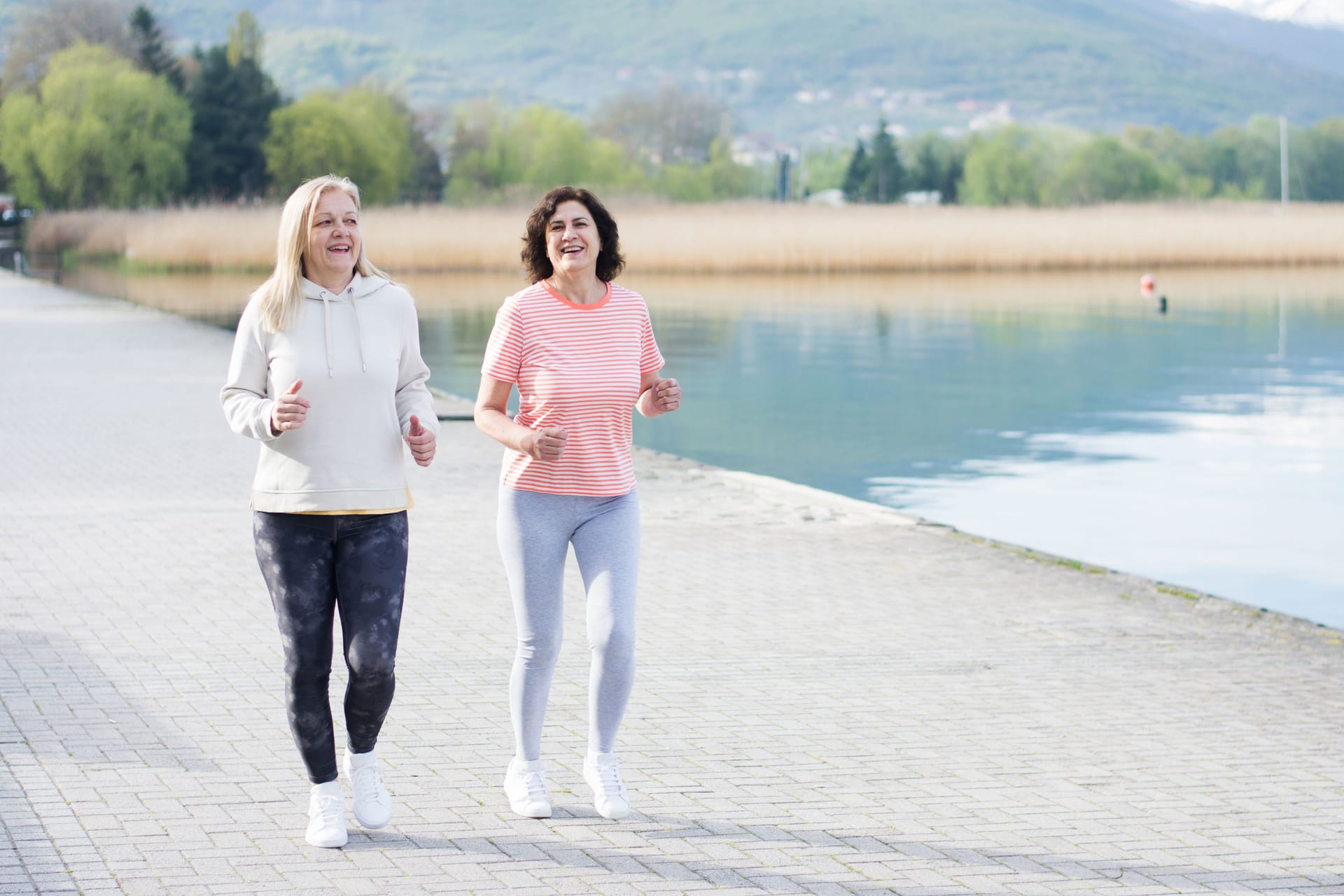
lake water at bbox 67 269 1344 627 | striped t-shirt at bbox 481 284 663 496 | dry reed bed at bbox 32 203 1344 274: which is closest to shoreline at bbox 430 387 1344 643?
lake water at bbox 67 269 1344 627

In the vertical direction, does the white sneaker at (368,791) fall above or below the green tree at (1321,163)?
below

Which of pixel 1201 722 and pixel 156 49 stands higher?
pixel 156 49

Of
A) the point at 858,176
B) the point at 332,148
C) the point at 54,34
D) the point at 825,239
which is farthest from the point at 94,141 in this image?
the point at 858,176

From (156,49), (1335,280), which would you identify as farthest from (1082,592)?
(156,49)

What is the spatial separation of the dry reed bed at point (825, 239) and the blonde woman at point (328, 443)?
42039 millimetres

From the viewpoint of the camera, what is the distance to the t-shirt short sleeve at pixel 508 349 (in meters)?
5.25

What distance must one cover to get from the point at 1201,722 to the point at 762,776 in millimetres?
1703

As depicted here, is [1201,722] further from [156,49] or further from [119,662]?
[156,49]

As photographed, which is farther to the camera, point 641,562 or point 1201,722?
point 641,562

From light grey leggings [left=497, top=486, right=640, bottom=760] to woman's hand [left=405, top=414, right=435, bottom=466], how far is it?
426 mm

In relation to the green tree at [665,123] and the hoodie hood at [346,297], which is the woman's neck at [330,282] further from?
the green tree at [665,123]

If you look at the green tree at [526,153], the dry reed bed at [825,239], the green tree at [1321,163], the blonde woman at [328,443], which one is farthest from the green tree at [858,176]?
the blonde woman at [328,443]

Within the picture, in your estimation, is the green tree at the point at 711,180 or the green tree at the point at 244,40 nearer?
the green tree at the point at 244,40

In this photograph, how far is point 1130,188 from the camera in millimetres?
145125
